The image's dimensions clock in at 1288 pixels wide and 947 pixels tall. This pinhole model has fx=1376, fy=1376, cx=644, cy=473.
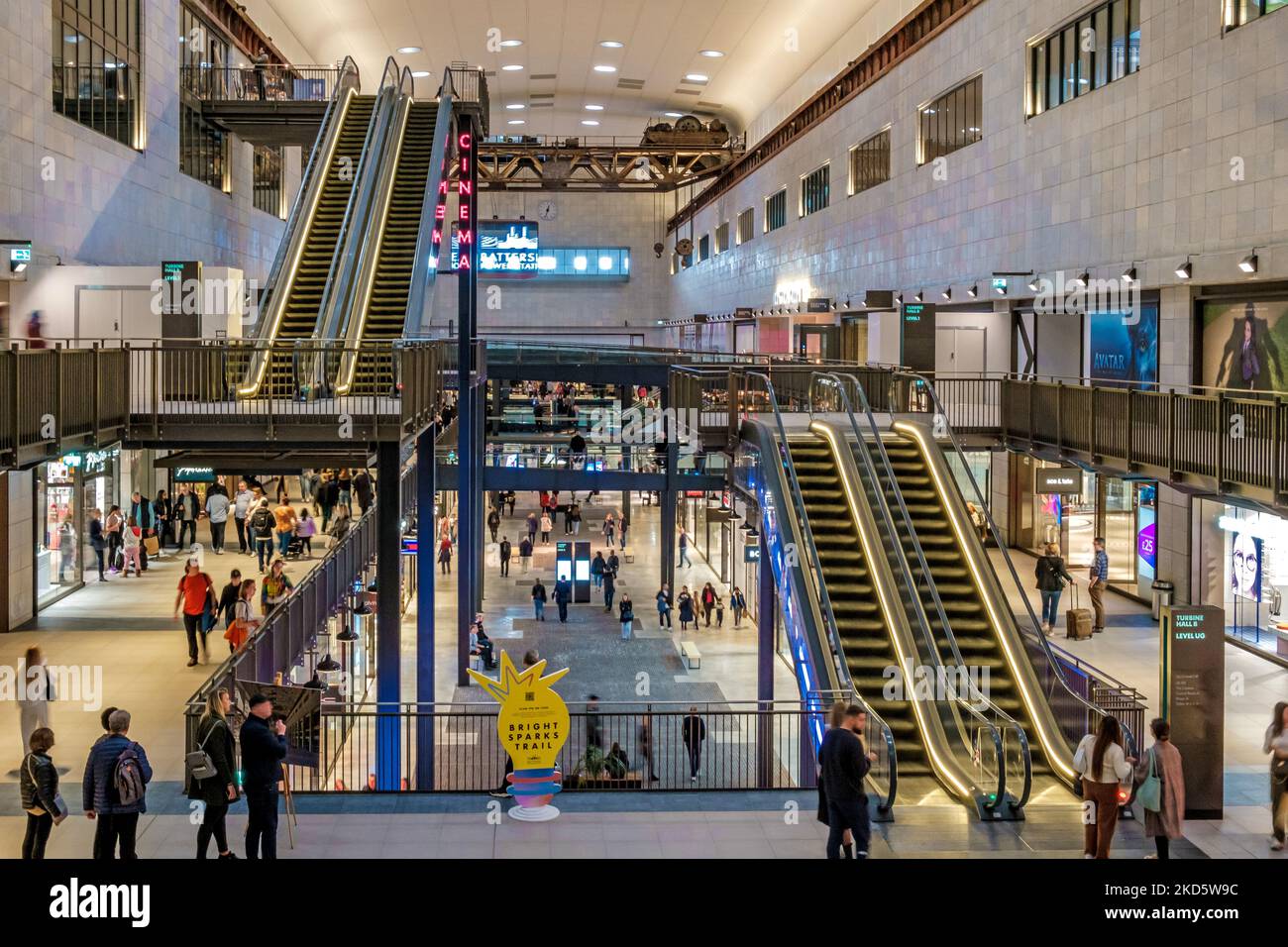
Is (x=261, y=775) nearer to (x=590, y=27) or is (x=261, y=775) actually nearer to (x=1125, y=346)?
(x=1125, y=346)

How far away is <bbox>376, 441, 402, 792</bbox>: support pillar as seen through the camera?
15867mm

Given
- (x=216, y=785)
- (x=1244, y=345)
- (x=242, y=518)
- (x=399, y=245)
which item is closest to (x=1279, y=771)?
(x=216, y=785)

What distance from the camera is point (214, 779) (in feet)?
31.5

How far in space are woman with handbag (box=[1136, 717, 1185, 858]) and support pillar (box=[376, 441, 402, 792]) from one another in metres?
8.21

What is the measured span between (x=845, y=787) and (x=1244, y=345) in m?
12.7

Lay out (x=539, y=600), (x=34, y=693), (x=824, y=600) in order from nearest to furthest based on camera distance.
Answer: (x=34, y=693)
(x=824, y=600)
(x=539, y=600)

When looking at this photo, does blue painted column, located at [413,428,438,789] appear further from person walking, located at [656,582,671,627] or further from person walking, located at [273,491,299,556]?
person walking, located at [656,582,671,627]

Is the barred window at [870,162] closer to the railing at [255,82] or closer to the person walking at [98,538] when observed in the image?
the railing at [255,82]

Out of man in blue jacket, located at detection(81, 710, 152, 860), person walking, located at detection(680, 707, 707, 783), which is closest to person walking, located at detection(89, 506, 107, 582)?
person walking, located at detection(680, 707, 707, 783)

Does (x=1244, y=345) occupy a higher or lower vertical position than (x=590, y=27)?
lower

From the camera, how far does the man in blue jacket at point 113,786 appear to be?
9328mm

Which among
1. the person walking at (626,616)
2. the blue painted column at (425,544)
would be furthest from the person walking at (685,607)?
the blue painted column at (425,544)
